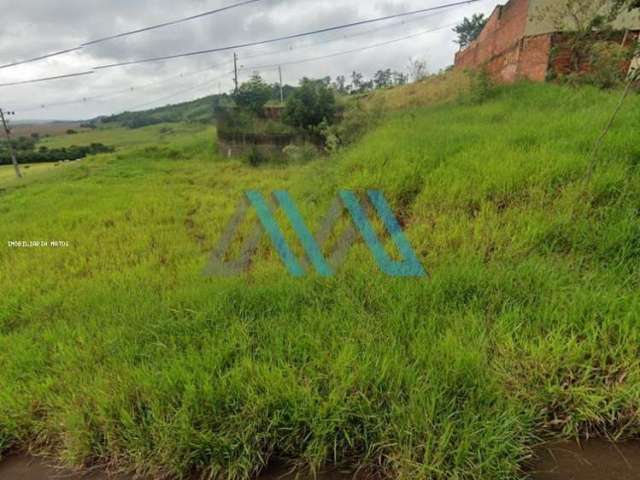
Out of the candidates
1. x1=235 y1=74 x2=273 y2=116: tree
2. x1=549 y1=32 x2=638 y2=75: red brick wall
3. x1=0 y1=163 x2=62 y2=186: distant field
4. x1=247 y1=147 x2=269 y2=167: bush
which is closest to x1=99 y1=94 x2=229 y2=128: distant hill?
x1=0 y1=163 x2=62 y2=186: distant field

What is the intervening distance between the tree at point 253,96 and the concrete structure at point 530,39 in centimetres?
983

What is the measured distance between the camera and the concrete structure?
635cm

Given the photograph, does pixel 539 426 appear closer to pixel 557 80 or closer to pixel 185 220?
pixel 185 220

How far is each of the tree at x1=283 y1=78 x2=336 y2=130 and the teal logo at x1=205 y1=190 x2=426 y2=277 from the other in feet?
30.8

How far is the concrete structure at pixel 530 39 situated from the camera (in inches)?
250

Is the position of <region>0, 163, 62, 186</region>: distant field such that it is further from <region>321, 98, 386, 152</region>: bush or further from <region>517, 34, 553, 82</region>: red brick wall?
<region>517, 34, 553, 82</region>: red brick wall

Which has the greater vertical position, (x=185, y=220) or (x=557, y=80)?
(x=557, y=80)

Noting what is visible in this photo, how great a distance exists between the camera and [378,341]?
1750mm

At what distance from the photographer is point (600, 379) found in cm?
145

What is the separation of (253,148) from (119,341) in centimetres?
1306

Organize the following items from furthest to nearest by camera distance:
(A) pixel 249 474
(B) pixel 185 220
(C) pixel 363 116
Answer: (C) pixel 363 116 → (B) pixel 185 220 → (A) pixel 249 474

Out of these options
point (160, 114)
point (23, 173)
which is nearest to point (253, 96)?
point (23, 173)

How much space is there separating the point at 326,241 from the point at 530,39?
25.8ft

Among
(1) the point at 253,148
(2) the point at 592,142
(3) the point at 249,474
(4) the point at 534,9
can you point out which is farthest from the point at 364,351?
(1) the point at 253,148
